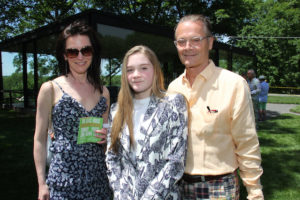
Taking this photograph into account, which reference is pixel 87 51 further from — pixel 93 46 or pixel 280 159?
pixel 280 159

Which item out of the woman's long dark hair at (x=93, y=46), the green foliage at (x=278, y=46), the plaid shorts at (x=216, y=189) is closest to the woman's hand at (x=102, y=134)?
the woman's long dark hair at (x=93, y=46)

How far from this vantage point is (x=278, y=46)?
2994 centimetres

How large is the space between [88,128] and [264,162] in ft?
15.3

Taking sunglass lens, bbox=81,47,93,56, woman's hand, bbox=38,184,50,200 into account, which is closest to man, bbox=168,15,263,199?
sunglass lens, bbox=81,47,93,56

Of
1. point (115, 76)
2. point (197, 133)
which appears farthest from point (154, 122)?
point (115, 76)

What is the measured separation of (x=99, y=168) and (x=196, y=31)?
1.21 m

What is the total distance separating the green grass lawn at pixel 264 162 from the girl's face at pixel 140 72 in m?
2.83

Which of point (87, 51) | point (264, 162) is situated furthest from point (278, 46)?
point (87, 51)

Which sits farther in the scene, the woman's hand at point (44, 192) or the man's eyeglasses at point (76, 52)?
the man's eyeglasses at point (76, 52)

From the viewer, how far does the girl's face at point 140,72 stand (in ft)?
5.60

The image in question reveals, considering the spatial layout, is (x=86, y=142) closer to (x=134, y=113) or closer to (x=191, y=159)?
(x=134, y=113)

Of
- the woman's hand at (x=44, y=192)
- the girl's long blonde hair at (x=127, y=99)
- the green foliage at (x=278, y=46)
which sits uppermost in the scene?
the green foliage at (x=278, y=46)

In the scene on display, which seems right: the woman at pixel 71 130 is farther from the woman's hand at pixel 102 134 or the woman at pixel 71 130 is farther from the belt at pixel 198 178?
the belt at pixel 198 178

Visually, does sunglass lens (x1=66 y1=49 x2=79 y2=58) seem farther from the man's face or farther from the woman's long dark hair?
the man's face
